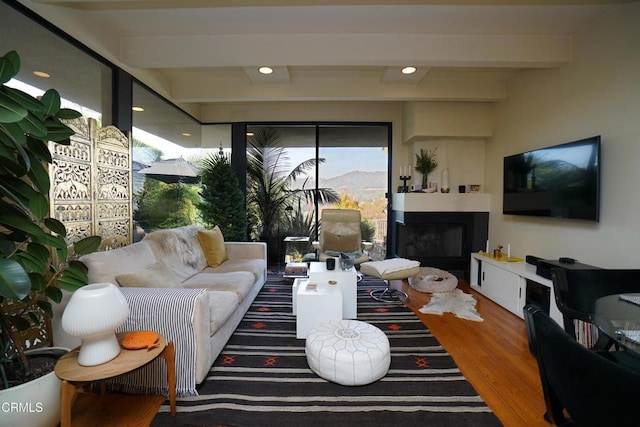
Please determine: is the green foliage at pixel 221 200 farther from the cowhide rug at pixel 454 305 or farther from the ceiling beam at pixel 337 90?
the cowhide rug at pixel 454 305

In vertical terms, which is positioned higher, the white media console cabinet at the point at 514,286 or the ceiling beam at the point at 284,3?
the ceiling beam at the point at 284,3

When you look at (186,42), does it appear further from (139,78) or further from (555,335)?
(555,335)

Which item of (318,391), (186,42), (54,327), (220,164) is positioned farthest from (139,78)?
(318,391)

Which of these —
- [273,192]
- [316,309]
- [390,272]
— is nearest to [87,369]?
[316,309]

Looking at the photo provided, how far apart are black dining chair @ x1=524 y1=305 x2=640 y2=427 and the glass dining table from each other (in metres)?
0.55

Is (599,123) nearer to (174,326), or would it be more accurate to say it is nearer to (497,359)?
(497,359)

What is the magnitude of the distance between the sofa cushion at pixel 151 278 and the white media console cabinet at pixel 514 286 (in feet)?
10.1

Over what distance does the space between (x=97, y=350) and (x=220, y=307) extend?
2.44 feet

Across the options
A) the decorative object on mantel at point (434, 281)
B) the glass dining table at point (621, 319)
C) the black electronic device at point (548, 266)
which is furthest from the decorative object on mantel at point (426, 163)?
the glass dining table at point (621, 319)

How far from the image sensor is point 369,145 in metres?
4.73

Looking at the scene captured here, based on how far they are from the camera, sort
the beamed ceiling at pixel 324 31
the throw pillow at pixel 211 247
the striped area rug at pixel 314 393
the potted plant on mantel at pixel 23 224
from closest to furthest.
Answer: the potted plant on mantel at pixel 23 224 < the striped area rug at pixel 314 393 < the beamed ceiling at pixel 324 31 < the throw pillow at pixel 211 247

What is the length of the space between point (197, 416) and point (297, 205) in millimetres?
3463

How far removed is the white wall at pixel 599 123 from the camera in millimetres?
2146

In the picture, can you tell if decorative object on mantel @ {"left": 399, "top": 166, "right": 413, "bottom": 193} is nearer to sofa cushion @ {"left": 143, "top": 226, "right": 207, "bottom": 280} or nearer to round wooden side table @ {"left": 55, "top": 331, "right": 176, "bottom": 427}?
sofa cushion @ {"left": 143, "top": 226, "right": 207, "bottom": 280}
